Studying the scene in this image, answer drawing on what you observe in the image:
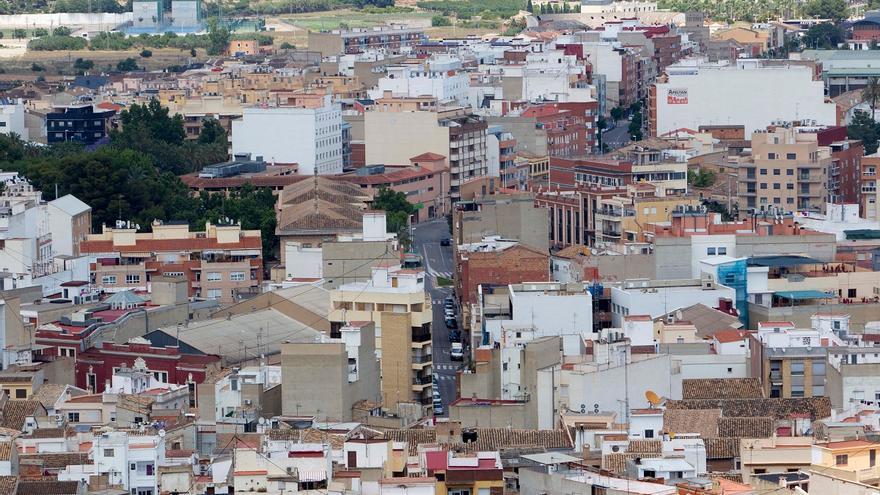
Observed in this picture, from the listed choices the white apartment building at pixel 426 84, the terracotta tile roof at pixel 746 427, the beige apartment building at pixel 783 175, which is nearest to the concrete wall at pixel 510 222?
the beige apartment building at pixel 783 175

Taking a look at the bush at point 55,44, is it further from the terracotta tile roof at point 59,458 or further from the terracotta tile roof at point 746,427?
the terracotta tile roof at point 746,427

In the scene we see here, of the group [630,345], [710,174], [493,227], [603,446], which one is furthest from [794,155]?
[603,446]

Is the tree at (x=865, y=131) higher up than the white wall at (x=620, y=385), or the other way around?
the white wall at (x=620, y=385)

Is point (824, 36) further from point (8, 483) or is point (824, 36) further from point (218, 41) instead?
point (8, 483)

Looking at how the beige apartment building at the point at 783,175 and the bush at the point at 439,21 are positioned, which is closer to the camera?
the beige apartment building at the point at 783,175

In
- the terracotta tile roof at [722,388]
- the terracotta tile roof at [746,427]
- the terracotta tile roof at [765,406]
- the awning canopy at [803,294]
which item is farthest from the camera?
the awning canopy at [803,294]

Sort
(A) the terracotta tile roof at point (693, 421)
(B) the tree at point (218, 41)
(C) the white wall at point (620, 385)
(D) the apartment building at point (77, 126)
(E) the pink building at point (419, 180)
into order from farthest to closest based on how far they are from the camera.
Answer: (B) the tree at point (218, 41) → (D) the apartment building at point (77, 126) → (E) the pink building at point (419, 180) → (C) the white wall at point (620, 385) → (A) the terracotta tile roof at point (693, 421)

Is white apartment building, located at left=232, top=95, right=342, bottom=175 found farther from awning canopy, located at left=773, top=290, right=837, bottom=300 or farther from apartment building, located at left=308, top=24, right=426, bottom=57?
apartment building, located at left=308, top=24, right=426, bottom=57
